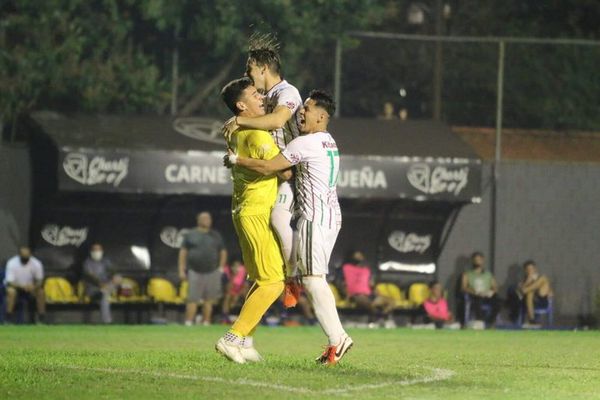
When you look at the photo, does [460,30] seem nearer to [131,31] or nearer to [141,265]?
[131,31]

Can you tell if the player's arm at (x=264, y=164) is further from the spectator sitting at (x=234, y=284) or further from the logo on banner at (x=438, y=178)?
the logo on banner at (x=438, y=178)

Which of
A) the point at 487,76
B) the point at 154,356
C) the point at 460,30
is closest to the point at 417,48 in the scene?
the point at 487,76

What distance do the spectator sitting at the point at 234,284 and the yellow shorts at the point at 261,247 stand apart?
38.4ft

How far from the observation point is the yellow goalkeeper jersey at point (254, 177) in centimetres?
1078

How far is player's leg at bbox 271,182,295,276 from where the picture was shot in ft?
35.5

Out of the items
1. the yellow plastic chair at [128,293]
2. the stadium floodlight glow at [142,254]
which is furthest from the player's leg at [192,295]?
the stadium floodlight glow at [142,254]

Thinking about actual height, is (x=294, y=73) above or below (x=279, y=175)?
above

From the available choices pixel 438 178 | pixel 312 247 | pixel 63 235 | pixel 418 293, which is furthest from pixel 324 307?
pixel 418 293

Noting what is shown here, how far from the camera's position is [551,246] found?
24.9m

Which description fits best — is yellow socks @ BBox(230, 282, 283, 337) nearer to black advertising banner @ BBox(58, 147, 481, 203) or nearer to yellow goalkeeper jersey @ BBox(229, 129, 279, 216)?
yellow goalkeeper jersey @ BBox(229, 129, 279, 216)

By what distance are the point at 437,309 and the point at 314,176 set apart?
1280cm

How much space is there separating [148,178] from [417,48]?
8683 millimetres

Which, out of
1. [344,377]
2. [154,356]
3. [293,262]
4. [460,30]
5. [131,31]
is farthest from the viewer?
[460,30]

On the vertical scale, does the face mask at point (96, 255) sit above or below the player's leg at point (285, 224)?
below
